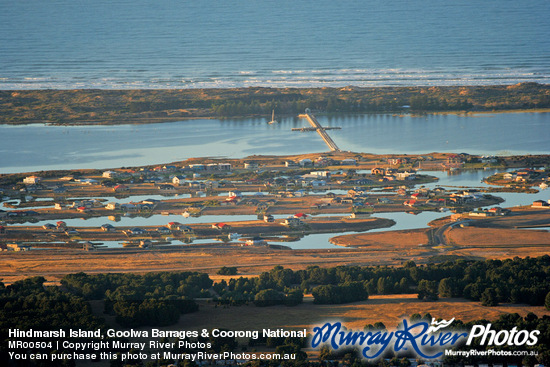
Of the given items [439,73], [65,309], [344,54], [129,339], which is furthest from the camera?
[344,54]

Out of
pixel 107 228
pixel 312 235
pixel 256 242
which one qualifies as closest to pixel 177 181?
pixel 107 228

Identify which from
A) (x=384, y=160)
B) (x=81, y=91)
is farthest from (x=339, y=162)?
(x=81, y=91)

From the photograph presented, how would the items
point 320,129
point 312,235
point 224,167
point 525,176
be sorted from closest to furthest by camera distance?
point 312,235
point 525,176
point 224,167
point 320,129

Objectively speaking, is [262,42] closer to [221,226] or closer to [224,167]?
[224,167]

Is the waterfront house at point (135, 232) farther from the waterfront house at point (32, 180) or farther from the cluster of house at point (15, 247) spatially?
the waterfront house at point (32, 180)

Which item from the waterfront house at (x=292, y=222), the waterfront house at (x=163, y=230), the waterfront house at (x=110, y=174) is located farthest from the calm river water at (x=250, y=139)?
the waterfront house at (x=292, y=222)

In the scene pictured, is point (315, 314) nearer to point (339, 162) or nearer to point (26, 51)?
point (339, 162)

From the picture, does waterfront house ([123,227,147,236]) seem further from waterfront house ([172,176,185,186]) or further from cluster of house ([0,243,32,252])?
waterfront house ([172,176,185,186])
